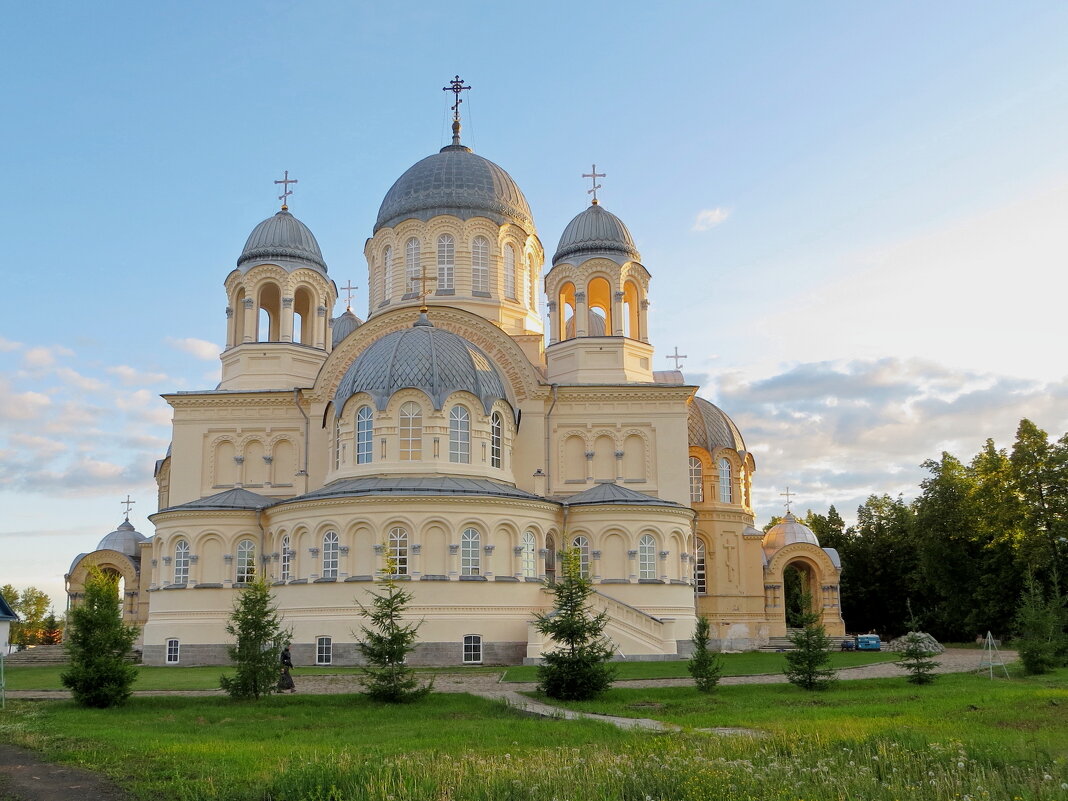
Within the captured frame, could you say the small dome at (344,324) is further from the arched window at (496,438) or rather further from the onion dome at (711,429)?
the arched window at (496,438)

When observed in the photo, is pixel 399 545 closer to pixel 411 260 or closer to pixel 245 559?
pixel 245 559

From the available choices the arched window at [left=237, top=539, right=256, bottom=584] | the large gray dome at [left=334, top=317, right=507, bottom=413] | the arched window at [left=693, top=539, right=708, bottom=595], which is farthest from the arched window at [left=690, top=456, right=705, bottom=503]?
the arched window at [left=237, top=539, right=256, bottom=584]

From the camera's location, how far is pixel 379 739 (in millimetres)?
14766

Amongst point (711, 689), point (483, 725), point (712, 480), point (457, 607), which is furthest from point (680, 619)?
point (483, 725)

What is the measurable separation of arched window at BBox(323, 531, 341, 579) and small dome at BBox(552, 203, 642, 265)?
584 inches

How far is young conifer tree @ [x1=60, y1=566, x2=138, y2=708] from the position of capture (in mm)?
19469

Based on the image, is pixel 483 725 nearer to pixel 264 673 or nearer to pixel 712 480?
pixel 264 673

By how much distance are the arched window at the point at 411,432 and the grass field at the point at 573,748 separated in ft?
45.1

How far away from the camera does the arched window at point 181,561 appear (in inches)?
1422

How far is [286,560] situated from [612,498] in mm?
10783

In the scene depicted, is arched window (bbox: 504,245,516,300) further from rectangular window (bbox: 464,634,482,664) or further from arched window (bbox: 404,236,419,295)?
rectangular window (bbox: 464,634,482,664)

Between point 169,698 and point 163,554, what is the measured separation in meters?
16.7

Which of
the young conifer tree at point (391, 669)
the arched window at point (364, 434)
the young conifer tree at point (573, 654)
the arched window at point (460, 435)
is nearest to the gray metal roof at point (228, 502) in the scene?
the arched window at point (364, 434)

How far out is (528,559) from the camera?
33.5 meters
